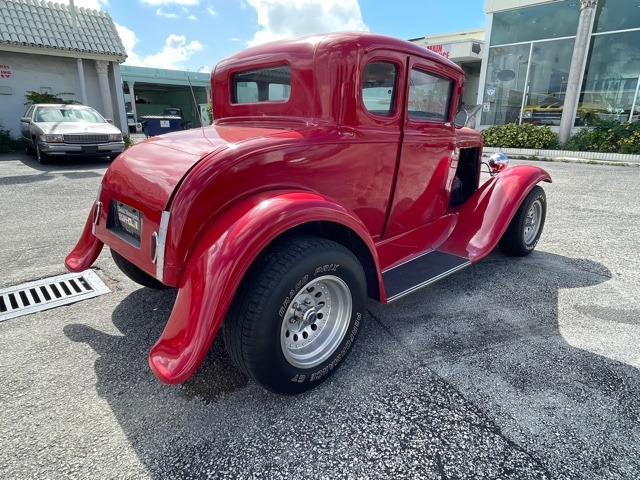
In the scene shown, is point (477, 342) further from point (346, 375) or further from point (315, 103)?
point (315, 103)

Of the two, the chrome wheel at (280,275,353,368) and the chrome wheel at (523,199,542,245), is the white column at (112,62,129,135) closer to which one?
the chrome wheel at (523,199,542,245)

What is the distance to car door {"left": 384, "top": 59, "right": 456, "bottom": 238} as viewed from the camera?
9.66ft

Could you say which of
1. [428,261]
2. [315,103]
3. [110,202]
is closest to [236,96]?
[315,103]

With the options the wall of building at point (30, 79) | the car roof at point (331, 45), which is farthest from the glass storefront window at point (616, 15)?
the wall of building at point (30, 79)

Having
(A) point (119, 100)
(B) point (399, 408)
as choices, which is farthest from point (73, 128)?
(B) point (399, 408)

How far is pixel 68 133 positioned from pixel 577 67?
643 inches

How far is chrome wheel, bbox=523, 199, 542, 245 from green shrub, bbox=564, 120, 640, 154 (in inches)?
431

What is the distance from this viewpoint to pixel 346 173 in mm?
2559

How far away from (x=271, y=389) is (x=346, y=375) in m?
0.53

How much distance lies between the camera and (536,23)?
15.2 m

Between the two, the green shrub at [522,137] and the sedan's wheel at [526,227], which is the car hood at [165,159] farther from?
the green shrub at [522,137]

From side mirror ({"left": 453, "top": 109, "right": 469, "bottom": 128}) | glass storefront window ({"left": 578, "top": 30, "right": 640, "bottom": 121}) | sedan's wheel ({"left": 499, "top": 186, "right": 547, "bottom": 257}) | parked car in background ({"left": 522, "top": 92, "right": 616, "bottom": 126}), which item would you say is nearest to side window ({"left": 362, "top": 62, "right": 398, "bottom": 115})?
Answer: side mirror ({"left": 453, "top": 109, "right": 469, "bottom": 128})

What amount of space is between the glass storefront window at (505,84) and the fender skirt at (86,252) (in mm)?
17216

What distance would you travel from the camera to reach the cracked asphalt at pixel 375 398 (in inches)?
68.8
